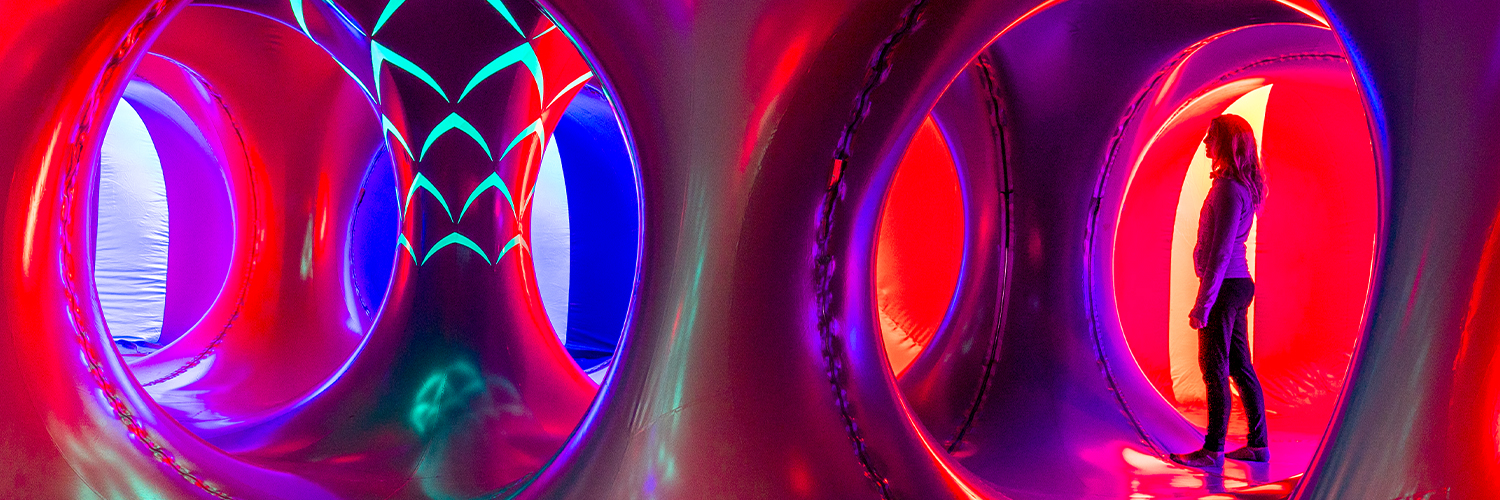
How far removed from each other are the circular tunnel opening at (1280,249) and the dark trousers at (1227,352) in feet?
4.29

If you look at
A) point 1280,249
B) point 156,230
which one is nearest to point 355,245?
point 156,230

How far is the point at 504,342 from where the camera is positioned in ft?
9.20

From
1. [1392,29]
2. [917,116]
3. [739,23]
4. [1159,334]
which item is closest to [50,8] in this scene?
[739,23]

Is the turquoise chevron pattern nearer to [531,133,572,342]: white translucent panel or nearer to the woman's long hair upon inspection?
the woman's long hair

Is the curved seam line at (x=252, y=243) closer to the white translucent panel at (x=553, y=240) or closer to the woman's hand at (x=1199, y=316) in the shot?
the white translucent panel at (x=553, y=240)

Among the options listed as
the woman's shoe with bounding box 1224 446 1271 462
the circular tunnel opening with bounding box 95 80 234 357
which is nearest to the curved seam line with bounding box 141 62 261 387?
the circular tunnel opening with bounding box 95 80 234 357

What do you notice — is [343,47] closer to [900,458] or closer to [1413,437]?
[900,458]

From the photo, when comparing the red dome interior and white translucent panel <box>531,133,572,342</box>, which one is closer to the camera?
the red dome interior

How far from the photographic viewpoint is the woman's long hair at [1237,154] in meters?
2.49

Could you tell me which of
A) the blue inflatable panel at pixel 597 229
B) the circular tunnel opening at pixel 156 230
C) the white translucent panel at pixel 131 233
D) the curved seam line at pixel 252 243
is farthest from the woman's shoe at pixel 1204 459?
the white translucent panel at pixel 131 233

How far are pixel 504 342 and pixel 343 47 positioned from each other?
1.04 metres

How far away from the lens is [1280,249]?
14.7ft

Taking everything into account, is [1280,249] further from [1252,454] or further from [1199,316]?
[1199,316]

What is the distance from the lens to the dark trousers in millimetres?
2545
